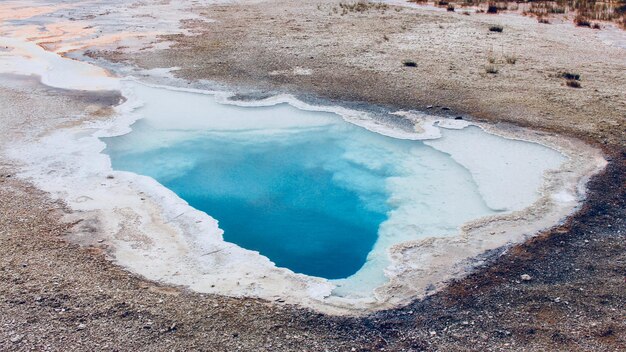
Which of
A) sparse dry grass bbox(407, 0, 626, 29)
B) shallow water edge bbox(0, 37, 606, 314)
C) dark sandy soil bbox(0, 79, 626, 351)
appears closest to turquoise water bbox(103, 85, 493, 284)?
shallow water edge bbox(0, 37, 606, 314)

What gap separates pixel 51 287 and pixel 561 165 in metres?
7.27

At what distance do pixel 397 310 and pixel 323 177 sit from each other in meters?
3.98

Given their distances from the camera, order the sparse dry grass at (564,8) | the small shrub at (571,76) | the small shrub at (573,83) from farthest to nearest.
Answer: the sparse dry grass at (564,8)
the small shrub at (571,76)
the small shrub at (573,83)

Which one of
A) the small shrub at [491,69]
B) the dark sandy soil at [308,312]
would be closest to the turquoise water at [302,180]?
the dark sandy soil at [308,312]

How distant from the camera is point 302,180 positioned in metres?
9.99

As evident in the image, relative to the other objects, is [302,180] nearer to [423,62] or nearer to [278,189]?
[278,189]

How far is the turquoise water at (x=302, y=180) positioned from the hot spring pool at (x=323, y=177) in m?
0.02

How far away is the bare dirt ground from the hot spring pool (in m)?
0.91

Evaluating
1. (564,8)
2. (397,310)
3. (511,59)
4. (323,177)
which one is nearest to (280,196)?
(323,177)

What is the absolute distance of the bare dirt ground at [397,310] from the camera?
5953 mm

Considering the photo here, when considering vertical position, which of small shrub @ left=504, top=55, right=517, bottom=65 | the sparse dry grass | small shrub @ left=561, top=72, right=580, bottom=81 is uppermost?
the sparse dry grass

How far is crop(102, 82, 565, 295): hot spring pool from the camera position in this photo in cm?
820

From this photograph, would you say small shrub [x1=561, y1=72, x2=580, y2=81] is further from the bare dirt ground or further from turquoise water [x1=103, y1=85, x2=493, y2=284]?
turquoise water [x1=103, y1=85, x2=493, y2=284]

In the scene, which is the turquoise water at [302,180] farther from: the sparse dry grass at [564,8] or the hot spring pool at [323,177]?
the sparse dry grass at [564,8]
